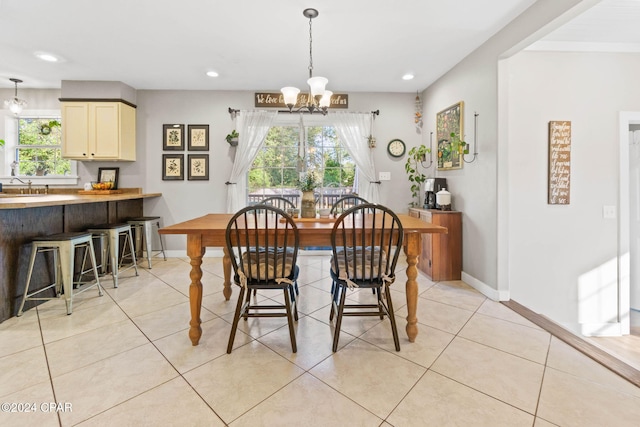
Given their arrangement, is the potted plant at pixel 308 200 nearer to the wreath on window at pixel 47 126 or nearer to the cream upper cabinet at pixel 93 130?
the cream upper cabinet at pixel 93 130

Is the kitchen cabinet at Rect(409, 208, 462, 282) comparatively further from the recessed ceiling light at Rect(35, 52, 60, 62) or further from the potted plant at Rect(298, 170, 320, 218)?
the recessed ceiling light at Rect(35, 52, 60, 62)

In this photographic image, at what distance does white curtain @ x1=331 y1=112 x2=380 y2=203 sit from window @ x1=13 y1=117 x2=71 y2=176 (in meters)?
4.32

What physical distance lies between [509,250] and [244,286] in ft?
8.30

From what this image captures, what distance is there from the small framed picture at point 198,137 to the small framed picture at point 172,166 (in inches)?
10.1

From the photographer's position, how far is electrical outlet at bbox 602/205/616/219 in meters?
2.73

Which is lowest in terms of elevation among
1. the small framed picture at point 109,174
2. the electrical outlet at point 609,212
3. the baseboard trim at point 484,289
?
the baseboard trim at point 484,289

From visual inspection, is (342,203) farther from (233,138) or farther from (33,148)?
(33,148)

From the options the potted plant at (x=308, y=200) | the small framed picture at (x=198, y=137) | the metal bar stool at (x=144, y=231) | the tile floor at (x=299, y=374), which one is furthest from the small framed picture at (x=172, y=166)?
the potted plant at (x=308, y=200)

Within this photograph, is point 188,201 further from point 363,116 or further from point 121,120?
point 363,116

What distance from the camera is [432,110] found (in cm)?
398

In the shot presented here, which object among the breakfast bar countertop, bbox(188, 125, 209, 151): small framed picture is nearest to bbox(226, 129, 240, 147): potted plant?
bbox(188, 125, 209, 151): small framed picture

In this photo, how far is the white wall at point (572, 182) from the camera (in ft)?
8.89

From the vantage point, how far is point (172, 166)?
4.28 meters

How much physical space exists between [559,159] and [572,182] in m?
0.27
